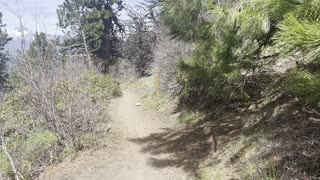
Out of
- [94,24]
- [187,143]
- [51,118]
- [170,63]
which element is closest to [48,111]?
[51,118]

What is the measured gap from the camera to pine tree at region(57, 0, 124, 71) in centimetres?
3506

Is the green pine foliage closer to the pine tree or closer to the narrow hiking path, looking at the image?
the narrow hiking path

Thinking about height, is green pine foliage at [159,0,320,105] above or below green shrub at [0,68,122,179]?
above

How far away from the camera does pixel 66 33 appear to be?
119 ft

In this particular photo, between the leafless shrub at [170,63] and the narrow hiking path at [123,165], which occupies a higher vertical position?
the leafless shrub at [170,63]

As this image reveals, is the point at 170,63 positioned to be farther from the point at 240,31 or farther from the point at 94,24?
the point at 94,24

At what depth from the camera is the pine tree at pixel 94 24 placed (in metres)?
35.1

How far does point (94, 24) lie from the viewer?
3591 cm

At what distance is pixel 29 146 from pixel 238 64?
17.3 feet

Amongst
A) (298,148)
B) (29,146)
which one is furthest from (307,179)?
(29,146)

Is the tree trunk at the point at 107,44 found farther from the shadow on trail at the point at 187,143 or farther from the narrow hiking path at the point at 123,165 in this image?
the shadow on trail at the point at 187,143

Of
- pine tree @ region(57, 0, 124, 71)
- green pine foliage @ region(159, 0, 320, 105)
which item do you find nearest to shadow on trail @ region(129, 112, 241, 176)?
green pine foliage @ region(159, 0, 320, 105)

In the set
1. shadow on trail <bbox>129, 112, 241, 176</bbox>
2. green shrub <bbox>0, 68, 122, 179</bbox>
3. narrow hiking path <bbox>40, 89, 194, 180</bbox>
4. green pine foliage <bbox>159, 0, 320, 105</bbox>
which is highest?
green pine foliage <bbox>159, 0, 320, 105</bbox>

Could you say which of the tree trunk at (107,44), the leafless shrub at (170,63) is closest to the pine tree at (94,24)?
the tree trunk at (107,44)
